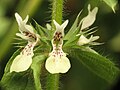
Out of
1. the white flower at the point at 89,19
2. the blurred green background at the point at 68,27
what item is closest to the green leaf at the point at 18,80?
the white flower at the point at 89,19

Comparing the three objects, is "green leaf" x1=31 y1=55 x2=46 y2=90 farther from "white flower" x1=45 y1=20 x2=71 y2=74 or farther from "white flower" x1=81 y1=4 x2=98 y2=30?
"white flower" x1=81 y1=4 x2=98 y2=30

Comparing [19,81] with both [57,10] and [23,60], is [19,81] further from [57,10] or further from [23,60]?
[57,10]

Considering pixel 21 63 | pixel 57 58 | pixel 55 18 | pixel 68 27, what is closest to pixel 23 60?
pixel 21 63

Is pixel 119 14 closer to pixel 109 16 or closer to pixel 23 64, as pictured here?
pixel 109 16

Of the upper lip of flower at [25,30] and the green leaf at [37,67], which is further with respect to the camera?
the upper lip of flower at [25,30]

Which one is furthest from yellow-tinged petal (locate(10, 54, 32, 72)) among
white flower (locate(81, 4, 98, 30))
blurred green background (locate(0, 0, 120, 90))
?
blurred green background (locate(0, 0, 120, 90))

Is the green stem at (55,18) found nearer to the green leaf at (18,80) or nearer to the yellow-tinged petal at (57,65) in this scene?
the green leaf at (18,80)
